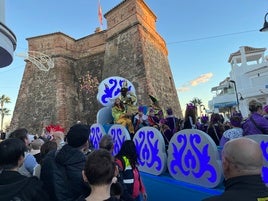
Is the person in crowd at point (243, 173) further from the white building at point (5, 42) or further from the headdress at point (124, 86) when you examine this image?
the headdress at point (124, 86)

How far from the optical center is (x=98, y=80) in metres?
20.7

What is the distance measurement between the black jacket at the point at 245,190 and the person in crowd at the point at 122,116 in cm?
511

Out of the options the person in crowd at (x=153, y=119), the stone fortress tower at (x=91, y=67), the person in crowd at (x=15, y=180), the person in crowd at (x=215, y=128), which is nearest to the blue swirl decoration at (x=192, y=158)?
the person in crowd at (x=215, y=128)

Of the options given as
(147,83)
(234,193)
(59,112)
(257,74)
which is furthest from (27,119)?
(257,74)

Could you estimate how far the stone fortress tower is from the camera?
1716 centimetres

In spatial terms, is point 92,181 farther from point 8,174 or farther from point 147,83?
point 147,83

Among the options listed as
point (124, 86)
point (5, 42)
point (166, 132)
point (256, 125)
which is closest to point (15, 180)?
point (5, 42)

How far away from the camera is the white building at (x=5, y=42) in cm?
323

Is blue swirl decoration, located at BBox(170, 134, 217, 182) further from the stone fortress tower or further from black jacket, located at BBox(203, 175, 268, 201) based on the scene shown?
the stone fortress tower

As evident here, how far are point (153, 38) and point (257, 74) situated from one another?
13.6m

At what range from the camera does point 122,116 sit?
6598mm

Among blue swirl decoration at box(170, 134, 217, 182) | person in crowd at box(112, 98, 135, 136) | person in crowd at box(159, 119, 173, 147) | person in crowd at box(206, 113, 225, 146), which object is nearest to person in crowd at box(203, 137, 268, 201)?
blue swirl decoration at box(170, 134, 217, 182)

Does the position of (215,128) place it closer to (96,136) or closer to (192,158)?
(192,158)

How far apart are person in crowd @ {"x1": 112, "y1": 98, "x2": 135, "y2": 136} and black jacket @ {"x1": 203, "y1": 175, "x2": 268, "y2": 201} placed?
5.11m
